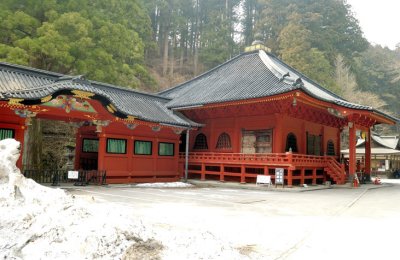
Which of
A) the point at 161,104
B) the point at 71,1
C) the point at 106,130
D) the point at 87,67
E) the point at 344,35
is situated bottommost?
the point at 106,130

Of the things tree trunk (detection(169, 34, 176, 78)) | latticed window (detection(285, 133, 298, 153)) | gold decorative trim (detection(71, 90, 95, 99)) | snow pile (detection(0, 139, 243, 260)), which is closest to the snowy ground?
snow pile (detection(0, 139, 243, 260))

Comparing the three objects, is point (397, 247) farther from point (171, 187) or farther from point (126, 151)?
point (126, 151)

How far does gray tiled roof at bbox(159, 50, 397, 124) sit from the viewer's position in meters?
19.6

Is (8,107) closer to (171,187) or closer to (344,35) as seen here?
(171,187)

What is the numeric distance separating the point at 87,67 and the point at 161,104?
209 inches

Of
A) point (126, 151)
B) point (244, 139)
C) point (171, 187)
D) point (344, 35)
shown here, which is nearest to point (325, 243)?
point (171, 187)

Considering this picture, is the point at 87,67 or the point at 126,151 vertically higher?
the point at 87,67

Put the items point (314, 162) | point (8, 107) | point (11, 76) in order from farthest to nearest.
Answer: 1. point (314, 162)
2. point (11, 76)
3. point (8, 107)

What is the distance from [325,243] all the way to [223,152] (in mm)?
16234

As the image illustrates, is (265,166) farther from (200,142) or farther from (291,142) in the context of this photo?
(200,142)

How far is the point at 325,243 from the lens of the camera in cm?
629

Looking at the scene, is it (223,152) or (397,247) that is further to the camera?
(223,152)

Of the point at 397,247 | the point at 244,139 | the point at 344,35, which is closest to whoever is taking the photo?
the point at 397,247

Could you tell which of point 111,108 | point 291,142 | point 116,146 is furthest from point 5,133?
point 291,142
